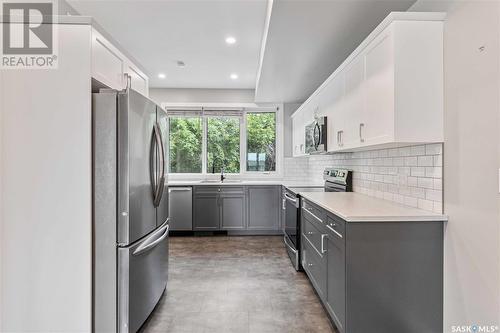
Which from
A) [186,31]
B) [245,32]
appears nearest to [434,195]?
[245,32]

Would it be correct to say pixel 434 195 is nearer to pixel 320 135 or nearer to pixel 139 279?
pixel 320 135

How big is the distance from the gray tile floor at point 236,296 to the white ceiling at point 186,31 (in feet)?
8.73

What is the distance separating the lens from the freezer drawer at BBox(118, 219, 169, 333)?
6.16 ft

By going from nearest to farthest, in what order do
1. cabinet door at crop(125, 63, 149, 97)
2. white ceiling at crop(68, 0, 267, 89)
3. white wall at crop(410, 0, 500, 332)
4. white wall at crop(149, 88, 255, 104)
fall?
white wall at crop(410, 0, 500, 332)
cabinet door at crop(125, 63, 149, 97)
white ceiling at crop(68, 0, 267, 89)
white wall at crop(149, 88, 255, 104)

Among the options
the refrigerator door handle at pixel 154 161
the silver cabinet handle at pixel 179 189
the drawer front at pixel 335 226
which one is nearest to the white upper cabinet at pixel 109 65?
the refrigerator door handle at pixel 154 161

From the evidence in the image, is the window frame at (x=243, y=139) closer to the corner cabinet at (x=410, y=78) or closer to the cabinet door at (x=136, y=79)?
the cabinet door at (x=136, y=79)

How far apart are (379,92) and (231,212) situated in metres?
3.50

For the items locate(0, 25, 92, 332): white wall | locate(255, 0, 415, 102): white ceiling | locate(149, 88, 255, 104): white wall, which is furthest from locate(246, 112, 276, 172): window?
locate(0, 25, 92, 332): white wall

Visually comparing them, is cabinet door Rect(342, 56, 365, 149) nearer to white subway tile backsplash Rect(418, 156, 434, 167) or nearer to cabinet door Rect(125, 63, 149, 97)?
white subway tile backsplash Rect(418, 156, 434, 167)

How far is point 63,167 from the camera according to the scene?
182 centimetres

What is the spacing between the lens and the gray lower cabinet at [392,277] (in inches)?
69.4

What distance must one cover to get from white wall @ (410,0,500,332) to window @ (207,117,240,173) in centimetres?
409

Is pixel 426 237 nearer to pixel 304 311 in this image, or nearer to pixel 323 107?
pixel 304 311

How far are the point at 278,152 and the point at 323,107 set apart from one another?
2337mm
